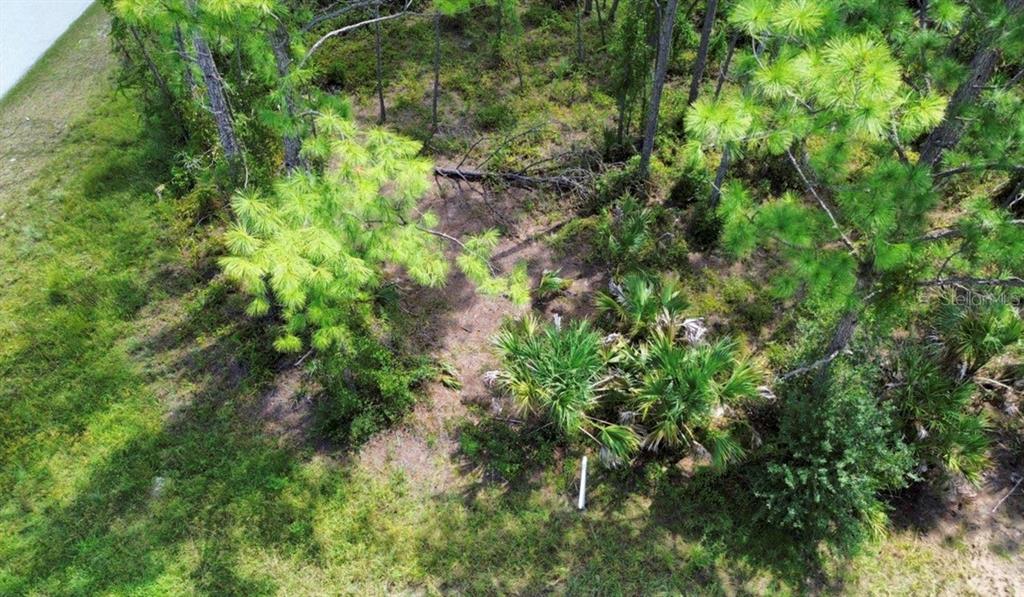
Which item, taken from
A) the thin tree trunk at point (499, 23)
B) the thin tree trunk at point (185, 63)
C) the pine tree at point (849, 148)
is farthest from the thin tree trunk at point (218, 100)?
the thin tree trunk at point (499, 23)

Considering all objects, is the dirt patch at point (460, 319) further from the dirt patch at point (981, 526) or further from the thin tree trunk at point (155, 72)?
the dirt patch at point (981, 526)

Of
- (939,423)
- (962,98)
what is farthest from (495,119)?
(939,423)

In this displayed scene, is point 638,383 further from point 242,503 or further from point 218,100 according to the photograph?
point 218,100

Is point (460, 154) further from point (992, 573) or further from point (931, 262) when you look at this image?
point (992, 573)

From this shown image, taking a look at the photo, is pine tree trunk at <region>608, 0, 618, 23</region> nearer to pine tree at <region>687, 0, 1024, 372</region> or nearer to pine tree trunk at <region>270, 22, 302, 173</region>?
pine tree at <region>687, 0, 1024, 372</region>

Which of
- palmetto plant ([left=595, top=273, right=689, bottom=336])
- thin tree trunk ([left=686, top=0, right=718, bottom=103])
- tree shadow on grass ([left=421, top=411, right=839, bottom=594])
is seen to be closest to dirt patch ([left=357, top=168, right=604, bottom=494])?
tree shadow on grass ([left=421, top=411, right=839, bottom=594])

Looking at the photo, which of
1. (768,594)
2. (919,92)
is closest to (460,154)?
(919,92)
